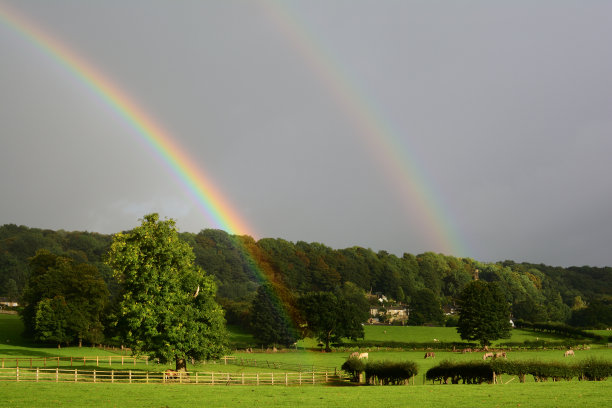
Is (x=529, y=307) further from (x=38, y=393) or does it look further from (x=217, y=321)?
(x=38, y=393)

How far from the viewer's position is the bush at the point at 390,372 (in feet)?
143

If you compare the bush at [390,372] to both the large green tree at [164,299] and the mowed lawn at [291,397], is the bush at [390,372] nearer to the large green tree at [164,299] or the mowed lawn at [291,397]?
the mowed lawn at [291,397]

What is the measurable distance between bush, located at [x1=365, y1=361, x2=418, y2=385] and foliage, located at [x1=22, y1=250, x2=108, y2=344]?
49.2 meters

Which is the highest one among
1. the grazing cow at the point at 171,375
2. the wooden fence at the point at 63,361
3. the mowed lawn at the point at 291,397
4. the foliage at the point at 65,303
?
the foliage at the point at 65,303

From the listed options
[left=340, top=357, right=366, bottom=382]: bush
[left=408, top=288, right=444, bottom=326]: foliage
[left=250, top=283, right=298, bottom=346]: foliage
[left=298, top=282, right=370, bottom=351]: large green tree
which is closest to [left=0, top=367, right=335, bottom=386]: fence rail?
[left=340, top=357, right=366, bottom=382]: bush

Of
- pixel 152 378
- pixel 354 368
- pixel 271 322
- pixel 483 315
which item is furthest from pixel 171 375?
pixel 483 315

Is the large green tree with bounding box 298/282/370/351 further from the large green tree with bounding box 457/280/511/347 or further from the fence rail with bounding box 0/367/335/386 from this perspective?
the fence rail with bounding box 0/367/335/386

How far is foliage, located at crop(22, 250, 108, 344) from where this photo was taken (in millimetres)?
77250

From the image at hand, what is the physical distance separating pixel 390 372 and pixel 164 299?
748 inches

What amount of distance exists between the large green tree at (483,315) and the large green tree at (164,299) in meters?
54.4

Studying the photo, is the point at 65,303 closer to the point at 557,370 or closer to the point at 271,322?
the point at 271,322

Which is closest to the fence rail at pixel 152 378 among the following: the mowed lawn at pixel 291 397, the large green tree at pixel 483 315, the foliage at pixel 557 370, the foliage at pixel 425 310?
the mowed lawn at pixel 291 397

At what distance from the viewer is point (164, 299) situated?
45.3 m

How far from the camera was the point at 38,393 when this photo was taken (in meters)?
30.3
